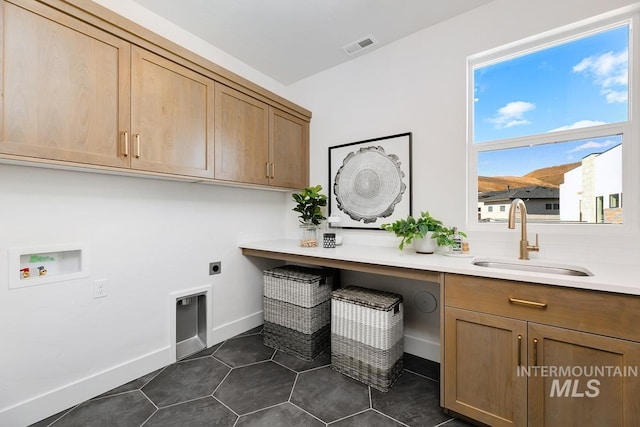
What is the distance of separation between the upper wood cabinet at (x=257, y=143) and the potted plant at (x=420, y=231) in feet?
3.89

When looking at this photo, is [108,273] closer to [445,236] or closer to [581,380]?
[445,236]

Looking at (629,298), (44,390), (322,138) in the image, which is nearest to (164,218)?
(44,390)

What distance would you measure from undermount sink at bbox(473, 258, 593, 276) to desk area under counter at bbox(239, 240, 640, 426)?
7cm

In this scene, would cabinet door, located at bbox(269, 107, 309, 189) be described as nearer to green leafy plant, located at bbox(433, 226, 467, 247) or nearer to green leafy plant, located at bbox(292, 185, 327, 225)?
green leafy plant, located at bbox(292, 185, 327, 225)

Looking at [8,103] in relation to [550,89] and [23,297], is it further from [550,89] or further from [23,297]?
[550,89]

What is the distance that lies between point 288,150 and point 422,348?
2101 mm

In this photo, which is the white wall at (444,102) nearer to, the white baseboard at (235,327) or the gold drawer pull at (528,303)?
the gold drawer pull at (528,303)

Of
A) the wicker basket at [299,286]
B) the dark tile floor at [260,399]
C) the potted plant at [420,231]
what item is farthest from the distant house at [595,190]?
the wicker basket at [299,286]

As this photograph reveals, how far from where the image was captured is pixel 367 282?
249cm

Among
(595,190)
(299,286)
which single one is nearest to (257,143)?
(299,286)

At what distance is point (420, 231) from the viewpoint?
1.94 m

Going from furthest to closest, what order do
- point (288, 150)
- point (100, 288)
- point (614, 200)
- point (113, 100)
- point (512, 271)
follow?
point (288, 150) → point (100, 288) → point (614, 200) → point (113, 100) → point (512, 271)

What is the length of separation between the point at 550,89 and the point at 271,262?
108 inches

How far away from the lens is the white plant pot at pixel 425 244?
1978mm
